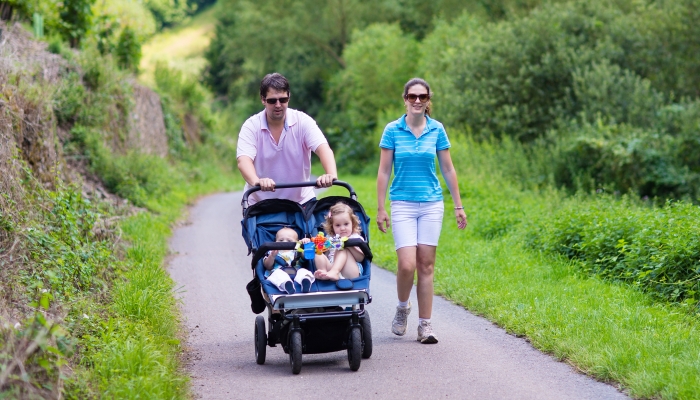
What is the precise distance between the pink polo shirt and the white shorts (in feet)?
2.89

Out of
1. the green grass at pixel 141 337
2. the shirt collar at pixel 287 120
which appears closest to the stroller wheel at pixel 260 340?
the green grass at pixel 141 337

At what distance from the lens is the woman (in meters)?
7.10

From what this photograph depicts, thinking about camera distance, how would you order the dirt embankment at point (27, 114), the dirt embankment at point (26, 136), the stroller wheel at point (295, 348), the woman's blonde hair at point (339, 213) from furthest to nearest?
the dirt embankment at point (27, 114) < the dirt embankment at point (26, 136) < the woman's blonde hair at point (339, 213) < the stroller wheel at point (295, 348)

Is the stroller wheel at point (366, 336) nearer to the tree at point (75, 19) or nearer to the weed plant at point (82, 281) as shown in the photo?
Answer: the weed plant at point (82, 281)

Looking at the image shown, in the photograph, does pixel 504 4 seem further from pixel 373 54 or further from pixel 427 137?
pixel 427 137

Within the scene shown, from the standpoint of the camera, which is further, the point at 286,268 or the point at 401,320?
the point at 401,320

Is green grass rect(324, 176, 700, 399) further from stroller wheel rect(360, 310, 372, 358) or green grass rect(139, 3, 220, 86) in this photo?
green grass rect(139, 3, 220, 86)

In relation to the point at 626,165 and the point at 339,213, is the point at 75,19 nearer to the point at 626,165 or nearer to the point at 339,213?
the point at 626,165

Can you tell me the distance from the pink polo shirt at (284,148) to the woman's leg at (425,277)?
118 cm

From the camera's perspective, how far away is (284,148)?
675 centimetres

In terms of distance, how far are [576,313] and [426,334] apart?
149 centimetres

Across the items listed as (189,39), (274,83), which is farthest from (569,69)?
(189,39)

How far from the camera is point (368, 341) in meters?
6.43

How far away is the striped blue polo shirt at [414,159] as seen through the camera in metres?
7.11
